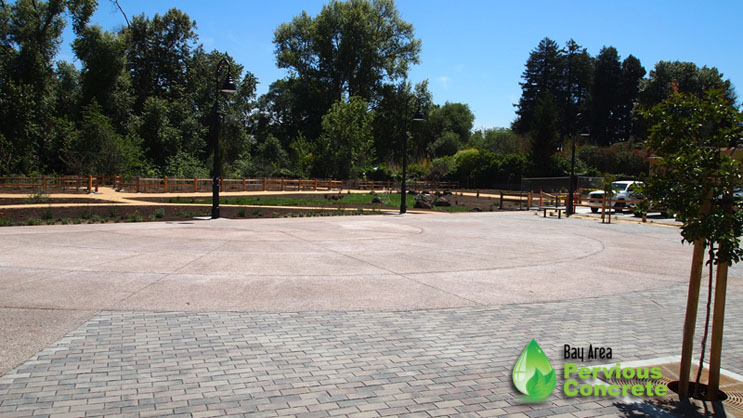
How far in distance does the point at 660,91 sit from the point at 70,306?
74857 millimetres

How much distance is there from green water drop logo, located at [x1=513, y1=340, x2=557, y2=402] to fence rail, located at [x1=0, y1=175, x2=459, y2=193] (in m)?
34.4

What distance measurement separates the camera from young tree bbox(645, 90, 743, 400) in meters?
4.12

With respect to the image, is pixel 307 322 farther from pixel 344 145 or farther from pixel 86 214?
pixel 344 145

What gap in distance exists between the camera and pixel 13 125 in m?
44.3

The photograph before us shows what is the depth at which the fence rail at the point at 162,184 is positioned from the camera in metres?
33.2

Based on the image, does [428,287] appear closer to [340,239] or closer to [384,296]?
[384,296]

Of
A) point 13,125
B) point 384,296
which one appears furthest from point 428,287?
point 13,125

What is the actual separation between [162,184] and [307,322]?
3685 cm

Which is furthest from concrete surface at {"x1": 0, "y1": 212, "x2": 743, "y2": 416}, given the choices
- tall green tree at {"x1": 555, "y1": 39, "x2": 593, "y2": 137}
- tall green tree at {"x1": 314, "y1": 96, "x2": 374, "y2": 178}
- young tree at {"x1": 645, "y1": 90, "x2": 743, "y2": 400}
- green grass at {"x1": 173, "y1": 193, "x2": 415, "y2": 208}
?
tall green tree at {"x1": 555, "y1": 39, "x2": 593, "y2": 137}

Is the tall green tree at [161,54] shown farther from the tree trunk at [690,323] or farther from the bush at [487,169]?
the tree trunk at [690,323]

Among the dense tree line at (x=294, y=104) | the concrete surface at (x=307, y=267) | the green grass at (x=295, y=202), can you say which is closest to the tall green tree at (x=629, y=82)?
the dense tree line at (x=294, y=104)

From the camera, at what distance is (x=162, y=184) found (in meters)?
39.8

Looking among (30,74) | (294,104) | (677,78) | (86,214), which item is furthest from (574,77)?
(86,214)

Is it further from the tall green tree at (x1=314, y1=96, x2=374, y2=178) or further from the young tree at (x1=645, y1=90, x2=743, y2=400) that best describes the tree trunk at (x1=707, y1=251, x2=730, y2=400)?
the tall green tree at (x1=314, y1=96, x2=374, y2=178)
